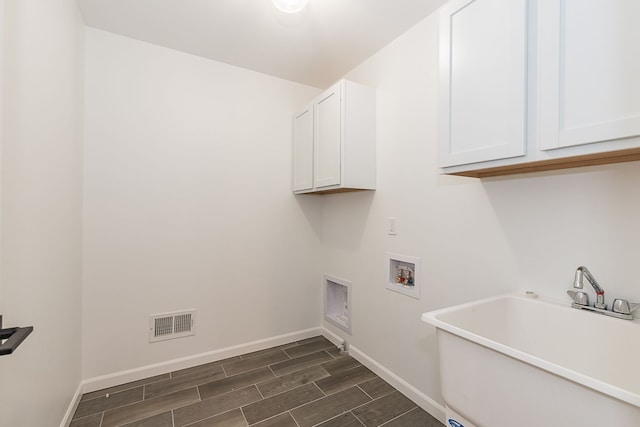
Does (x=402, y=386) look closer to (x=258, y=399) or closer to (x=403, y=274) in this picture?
(x=403, y=274)

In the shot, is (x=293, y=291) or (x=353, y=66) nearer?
(x=353, y=66)

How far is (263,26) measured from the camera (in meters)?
1.96

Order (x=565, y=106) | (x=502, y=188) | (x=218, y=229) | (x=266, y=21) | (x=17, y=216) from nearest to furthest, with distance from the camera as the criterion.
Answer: (x=565, y=106) < (x=17, y=216) < (x=502, y=188) < (x=266, y=21) < (x=218, y=229)

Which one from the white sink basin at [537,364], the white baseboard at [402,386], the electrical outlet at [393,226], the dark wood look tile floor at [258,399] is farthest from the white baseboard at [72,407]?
the electrical outlet at [393,226]

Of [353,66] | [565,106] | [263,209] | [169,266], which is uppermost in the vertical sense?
[353,66]

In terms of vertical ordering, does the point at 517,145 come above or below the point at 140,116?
below

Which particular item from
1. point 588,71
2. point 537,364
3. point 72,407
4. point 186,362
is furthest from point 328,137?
point 72,407

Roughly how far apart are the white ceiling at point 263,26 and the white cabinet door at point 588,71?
0.99 m

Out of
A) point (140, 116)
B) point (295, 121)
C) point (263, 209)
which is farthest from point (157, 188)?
point (295, 121)

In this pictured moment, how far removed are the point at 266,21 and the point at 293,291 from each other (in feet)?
7.39

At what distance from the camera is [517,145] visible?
1.08 meters

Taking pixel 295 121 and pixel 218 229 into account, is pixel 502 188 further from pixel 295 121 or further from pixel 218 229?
pixel 218 229

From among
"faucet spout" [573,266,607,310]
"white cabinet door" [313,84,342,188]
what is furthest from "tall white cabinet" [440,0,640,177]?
"white cabinet door" [313,84,342,188]

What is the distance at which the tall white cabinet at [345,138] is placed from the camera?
2100 millimetres
